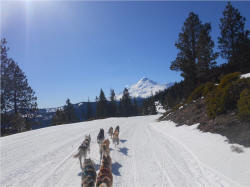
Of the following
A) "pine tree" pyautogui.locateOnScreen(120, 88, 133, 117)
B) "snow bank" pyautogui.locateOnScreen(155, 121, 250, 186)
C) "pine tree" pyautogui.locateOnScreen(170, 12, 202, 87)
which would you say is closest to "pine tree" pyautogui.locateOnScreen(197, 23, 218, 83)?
"pine tree" pyautogui.locateOnScreen(170, 12, 202, 87)

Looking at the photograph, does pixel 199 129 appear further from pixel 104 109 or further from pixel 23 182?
pixel 104 109

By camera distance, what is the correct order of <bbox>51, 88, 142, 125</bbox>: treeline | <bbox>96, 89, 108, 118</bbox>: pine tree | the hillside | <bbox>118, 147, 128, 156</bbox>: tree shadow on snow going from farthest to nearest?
<bbox>96, 89, 108, 118</bbox>: pine tree, <bbox>51, 88, 142, 125</bbox>: treeline, <bbox>118, 147, 128, 156</bbox>: tree shadow on snow, the hillside

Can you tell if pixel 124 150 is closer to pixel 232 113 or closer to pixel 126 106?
pixel 232 113

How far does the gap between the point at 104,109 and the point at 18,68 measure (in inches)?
1312

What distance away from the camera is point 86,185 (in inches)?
146

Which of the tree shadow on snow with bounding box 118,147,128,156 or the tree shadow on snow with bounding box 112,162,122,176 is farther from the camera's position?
the tree shadow on snow with bounding box 118,147,128,156

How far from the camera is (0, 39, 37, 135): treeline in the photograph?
19688 millimetres

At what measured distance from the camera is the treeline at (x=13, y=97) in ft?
64.6

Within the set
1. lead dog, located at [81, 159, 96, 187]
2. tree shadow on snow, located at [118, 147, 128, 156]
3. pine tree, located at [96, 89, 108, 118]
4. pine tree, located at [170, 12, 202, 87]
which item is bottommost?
tree shadow on snow, located at [118, 147, 128, 156]

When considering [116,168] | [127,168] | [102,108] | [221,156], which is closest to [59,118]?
[102,108]

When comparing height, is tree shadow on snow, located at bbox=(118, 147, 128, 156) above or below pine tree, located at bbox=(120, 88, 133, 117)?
below

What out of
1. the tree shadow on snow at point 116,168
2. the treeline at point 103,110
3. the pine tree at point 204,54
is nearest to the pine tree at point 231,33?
the pine tree at point 204,54

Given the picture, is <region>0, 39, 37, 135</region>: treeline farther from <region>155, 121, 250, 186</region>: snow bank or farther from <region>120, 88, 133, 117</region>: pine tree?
<region>120, 88, 133, 117</region>: pine tree

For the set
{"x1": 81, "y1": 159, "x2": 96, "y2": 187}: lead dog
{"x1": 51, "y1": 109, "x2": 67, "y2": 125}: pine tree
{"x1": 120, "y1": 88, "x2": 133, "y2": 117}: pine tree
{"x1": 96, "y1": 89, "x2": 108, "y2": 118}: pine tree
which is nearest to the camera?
{"x1": 81, "y1": 159, "x2": 96, "y2": 187}: lead dog
